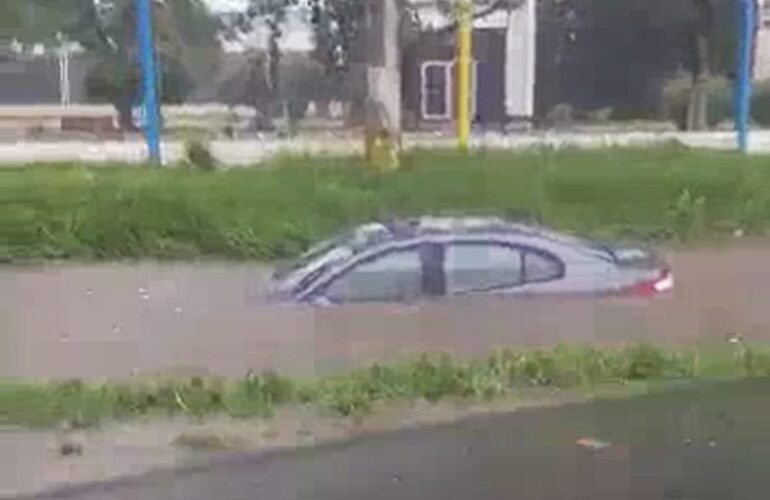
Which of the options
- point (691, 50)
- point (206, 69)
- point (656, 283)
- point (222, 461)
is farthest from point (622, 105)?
point (222, 461)

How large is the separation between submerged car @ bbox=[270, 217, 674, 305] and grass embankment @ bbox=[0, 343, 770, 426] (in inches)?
89.5

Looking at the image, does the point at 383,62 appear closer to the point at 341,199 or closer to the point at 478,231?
the point at 341,199

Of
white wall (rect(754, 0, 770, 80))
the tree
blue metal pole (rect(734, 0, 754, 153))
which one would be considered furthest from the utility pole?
white wall (rect(754, 0, 770, 80))

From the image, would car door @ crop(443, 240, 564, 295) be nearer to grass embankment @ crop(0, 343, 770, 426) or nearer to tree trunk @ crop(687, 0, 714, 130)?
grass embankment @ crop(0, 343, 770, 426)

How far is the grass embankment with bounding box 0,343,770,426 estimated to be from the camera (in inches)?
397

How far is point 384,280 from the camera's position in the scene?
13.9m

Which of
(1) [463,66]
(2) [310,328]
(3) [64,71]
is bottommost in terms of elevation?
(2) [310,328]

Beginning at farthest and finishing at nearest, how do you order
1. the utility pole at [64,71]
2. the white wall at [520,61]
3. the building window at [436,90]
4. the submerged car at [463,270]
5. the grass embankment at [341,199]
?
the white wall at [520,61], the utility pole at [64,71], the building window at [436,90], the grass embankment at [341,199], the submerged car at [463,270]

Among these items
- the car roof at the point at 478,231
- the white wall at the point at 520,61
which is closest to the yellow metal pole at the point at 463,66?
the car roof at the point at 478,231

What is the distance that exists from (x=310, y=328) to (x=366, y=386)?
2.63 metres

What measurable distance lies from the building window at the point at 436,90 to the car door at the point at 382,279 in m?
21.6

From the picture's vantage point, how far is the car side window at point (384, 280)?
543 inches

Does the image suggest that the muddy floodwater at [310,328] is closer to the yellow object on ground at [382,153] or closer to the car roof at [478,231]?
the car roof at [478,231]

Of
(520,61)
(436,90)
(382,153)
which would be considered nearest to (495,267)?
(382,153)
